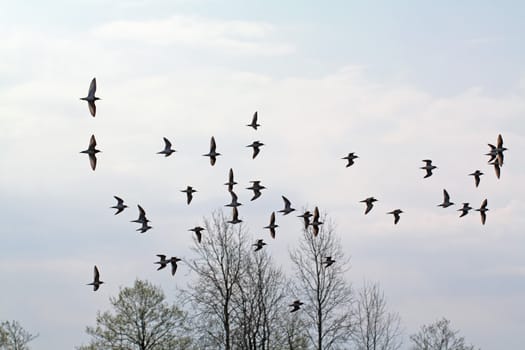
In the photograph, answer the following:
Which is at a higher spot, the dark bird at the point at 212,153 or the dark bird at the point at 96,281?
the dark bird at the point at 212,153

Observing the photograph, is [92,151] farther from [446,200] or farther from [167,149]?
[446,200]

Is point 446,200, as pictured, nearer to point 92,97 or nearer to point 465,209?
point 465,209

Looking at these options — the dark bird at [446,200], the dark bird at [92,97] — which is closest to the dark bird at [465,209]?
the dark bird at [446,200]

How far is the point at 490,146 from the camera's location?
177ft

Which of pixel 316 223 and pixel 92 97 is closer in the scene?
pixel 92 97

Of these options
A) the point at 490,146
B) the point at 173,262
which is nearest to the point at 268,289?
the point at 173,262

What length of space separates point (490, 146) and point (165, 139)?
56.0 ft

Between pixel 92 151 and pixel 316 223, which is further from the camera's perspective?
pixel 316 223

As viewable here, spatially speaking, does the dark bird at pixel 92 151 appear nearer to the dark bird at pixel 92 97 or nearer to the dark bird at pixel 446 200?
the dark bird at pixel 92 97

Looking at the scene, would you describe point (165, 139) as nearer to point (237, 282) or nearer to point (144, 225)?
point (144, 225)

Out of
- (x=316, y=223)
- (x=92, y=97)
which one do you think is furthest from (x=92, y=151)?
(x=316, y=223)

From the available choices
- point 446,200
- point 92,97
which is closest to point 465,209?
point 446,200

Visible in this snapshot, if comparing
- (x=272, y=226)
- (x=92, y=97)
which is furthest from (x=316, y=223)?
(x=92, y=97)

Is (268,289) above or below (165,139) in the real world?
below
